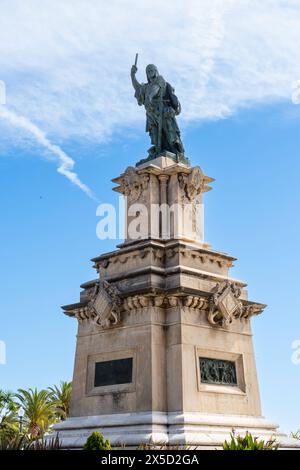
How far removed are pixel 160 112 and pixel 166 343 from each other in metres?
10.5

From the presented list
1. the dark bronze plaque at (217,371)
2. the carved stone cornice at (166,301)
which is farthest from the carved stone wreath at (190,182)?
the dark bronze plaque at (217,371)

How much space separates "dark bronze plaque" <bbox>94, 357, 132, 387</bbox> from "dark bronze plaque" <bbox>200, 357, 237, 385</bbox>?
244 cm

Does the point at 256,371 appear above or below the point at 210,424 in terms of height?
above

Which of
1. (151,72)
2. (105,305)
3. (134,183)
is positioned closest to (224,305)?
(105,305)

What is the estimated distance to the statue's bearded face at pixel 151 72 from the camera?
2709cm

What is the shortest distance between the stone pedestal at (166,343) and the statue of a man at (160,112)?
7.66ft

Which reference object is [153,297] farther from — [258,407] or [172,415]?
[258,407]

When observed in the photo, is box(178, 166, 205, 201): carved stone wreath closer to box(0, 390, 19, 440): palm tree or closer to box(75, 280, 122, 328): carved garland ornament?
box(75, 280, 122, 328): carved garland ornament

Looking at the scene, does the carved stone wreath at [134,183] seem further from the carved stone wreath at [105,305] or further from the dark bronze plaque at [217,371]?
the dark bronze plaque at [217,371]

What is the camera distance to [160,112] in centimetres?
2691

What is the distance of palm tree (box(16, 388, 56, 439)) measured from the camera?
49.6 metres

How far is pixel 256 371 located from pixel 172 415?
4.35 meters

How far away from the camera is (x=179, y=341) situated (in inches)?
816
